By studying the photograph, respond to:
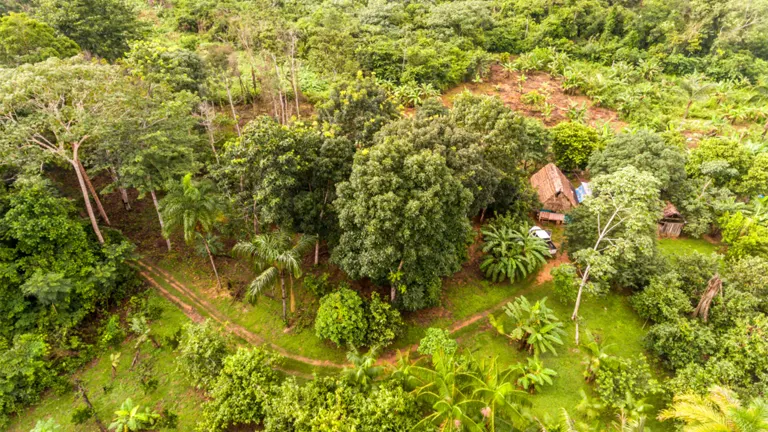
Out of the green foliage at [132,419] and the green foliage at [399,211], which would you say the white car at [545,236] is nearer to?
the green foliage at [399,211]

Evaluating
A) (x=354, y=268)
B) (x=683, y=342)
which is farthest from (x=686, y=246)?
(x=354, y=268)

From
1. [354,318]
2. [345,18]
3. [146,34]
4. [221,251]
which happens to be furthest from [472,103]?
[146,34]

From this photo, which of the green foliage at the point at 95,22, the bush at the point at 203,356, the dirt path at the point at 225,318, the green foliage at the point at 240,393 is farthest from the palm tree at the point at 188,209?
the green foliage at the point at 95,22

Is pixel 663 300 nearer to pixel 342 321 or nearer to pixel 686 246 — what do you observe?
pixel 686 246

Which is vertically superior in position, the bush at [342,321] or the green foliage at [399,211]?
the green foliage at [399,211]

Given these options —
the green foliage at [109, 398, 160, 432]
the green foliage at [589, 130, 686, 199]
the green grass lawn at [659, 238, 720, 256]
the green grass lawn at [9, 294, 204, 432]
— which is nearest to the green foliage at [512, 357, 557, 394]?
the green grass lawn at [9, 294, 204, 432]

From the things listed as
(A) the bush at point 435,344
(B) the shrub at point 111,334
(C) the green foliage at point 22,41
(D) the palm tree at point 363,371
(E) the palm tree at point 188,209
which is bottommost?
(B) the shrub at point 111,334

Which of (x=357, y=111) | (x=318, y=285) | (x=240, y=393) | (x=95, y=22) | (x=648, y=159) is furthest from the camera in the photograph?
(x=95, y=22)
